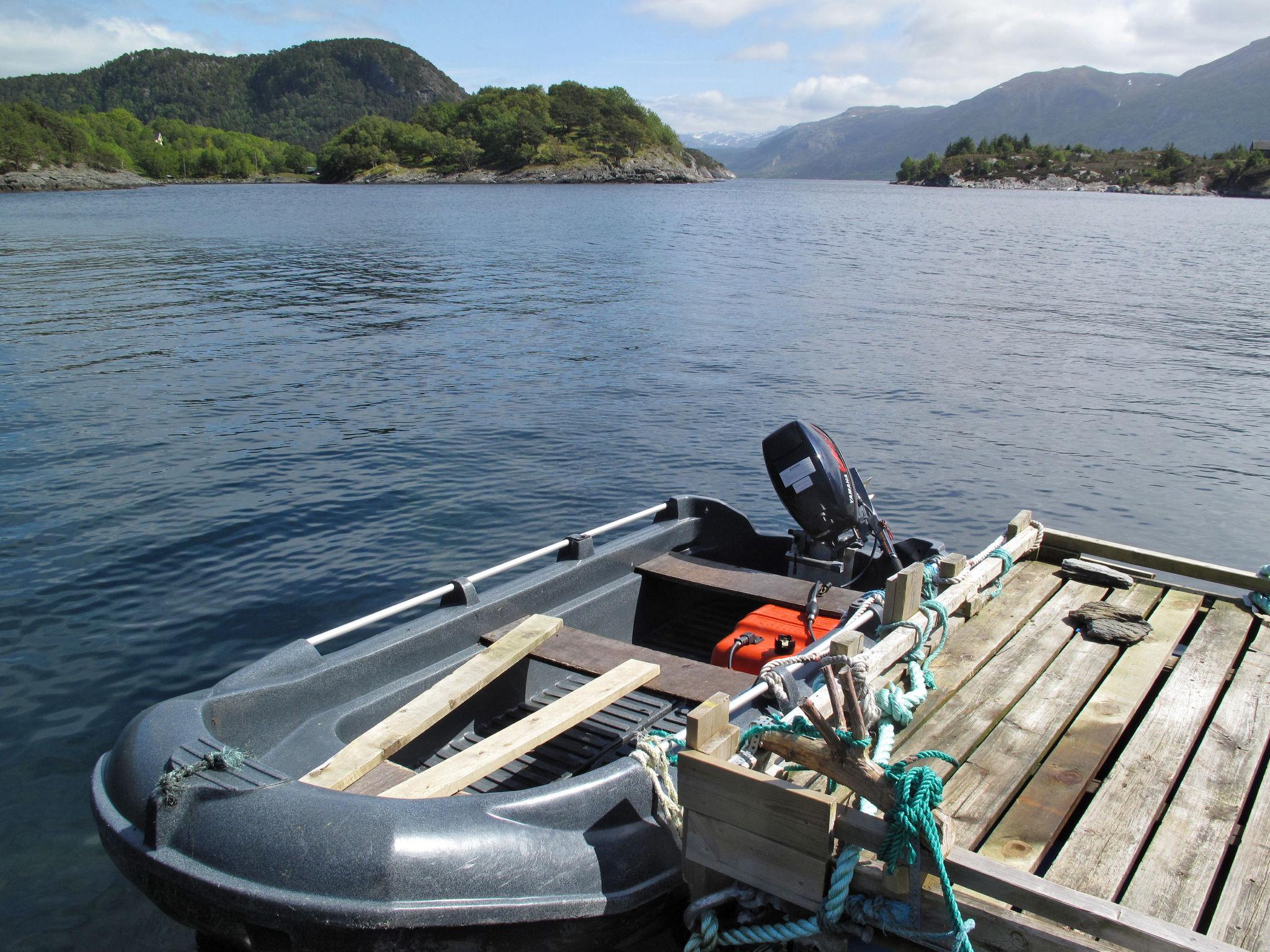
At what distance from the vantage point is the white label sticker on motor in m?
7.37

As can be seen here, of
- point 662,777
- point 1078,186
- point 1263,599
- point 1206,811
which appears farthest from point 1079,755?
point 1078,186

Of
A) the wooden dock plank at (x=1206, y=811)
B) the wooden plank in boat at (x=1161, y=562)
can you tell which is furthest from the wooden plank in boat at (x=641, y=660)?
the wooden plank in boat at (x=1161, y=562)

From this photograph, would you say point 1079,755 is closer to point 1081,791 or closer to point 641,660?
point 1081,791

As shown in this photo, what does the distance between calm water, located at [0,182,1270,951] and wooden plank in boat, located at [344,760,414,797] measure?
54.9 inches

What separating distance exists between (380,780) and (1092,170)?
184 meters

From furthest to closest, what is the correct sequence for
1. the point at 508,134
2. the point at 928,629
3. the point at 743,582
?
the point at 508,134, the point at 743,582, the point at 928,629

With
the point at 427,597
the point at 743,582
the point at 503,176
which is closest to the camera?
the point at 427,597

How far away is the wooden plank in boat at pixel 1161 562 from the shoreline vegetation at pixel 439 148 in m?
126

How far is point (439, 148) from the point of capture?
14675cm

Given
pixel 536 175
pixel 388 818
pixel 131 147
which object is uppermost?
pixel 131 147

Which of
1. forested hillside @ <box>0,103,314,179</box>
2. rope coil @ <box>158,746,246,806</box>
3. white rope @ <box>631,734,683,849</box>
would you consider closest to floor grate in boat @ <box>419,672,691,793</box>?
white rope @ <box>631,734,683,849</box>

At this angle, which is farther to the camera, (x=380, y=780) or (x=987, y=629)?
(x=987, y=629)

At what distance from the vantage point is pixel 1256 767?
177 inches

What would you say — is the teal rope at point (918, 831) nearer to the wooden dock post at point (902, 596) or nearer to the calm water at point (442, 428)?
the wooden dock post at point (902, 596)
